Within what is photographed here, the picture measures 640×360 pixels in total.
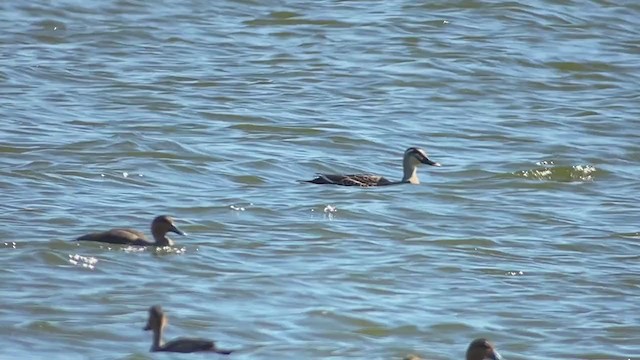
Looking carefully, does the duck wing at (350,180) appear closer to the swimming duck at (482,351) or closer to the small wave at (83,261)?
the small wave at (83,261)

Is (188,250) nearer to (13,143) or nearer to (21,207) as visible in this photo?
(21,207)

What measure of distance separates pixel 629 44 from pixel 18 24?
26.8 ft

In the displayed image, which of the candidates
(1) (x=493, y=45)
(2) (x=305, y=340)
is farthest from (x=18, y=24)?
(2) (x=305, y=340)

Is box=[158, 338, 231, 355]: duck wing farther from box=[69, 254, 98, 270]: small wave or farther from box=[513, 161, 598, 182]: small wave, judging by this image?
box=[513, 161, 598, 182]: small wave

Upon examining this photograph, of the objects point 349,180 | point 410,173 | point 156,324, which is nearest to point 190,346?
point 156,324

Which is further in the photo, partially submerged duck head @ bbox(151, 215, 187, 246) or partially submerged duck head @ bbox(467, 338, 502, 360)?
partially submerged duck head @ bbox(151, 215, 187, 246)

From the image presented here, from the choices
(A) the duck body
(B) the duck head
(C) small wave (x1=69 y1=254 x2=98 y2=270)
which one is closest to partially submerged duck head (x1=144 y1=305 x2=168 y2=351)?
(C) small wave (x1=69 y1=254 x2=98 y2=270)

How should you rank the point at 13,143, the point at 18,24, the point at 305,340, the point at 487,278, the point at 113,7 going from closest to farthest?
the point at 305,340 < the point at 487,278 < the point at 13,143 < the point at 18,24 < the point at 113,7

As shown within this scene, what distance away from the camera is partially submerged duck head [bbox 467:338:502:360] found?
10.2m

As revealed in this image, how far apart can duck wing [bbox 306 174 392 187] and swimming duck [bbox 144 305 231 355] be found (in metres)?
6.14

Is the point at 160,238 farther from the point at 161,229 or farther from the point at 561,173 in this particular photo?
the point at 561,173

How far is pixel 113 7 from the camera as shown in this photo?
26.1m

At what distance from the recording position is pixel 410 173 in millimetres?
17422

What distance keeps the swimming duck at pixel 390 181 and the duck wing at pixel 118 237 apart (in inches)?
142
